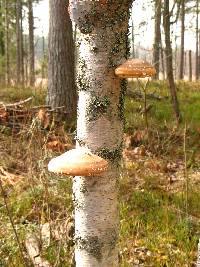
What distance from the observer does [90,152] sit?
200cm

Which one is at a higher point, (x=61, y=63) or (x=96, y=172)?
(x=61, y=63)

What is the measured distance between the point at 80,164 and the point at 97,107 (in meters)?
0.28

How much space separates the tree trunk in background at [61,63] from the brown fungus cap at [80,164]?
635 centimetres

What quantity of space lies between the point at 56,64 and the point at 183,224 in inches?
207

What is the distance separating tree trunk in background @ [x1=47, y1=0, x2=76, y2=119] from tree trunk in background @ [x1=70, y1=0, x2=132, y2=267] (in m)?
6.25

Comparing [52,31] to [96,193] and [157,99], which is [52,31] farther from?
[96,193]

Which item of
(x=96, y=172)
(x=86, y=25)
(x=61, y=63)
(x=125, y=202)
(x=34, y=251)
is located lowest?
(x=34, y=251)

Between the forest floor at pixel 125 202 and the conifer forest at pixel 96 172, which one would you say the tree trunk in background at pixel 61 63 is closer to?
the conifer forest at pixel 96 172

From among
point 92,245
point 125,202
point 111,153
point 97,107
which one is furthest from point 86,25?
point 125,202

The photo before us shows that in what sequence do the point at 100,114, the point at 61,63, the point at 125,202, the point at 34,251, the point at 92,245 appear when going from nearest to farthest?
the point at 100,114 → the point at 92,245 → the point at 34,251 → the point at 125,202 → the point at 61,63

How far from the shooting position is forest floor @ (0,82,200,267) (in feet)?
12.2

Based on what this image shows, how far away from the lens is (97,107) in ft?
6.43

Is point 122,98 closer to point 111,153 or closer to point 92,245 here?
point 111,153

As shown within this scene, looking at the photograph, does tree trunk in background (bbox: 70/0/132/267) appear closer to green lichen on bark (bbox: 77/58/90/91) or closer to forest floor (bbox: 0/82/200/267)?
green lichen on bark (bbox: 77/58/90/91)
